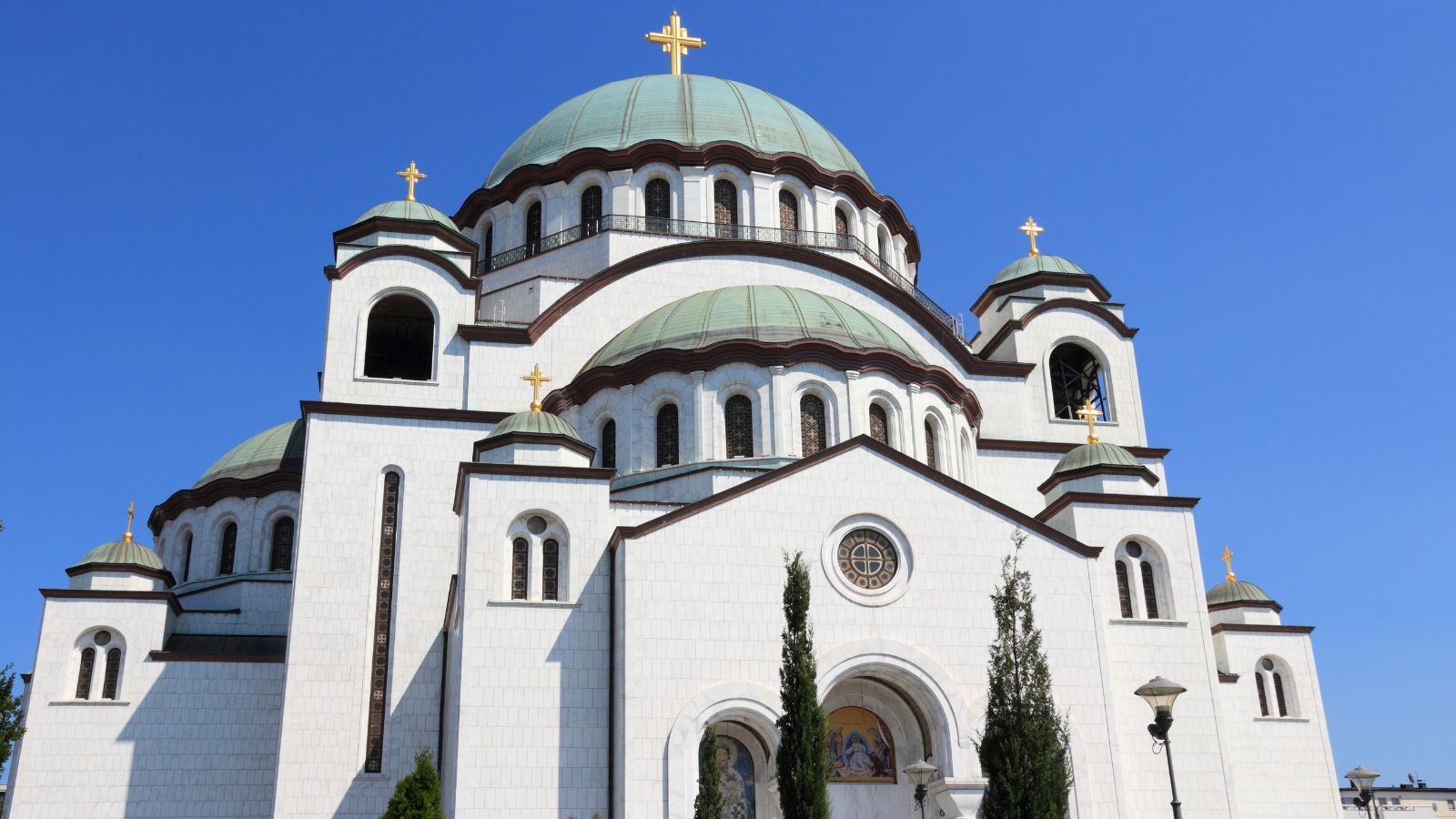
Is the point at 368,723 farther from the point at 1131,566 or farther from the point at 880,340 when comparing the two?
the point at 1131,566

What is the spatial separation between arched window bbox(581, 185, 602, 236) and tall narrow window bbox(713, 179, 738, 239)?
2625 millimetres

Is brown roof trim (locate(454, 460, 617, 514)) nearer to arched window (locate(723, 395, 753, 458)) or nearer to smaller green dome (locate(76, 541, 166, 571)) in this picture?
arched window (locate(723, 395, 753, 458))

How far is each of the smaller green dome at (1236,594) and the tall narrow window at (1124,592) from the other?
6.79 m

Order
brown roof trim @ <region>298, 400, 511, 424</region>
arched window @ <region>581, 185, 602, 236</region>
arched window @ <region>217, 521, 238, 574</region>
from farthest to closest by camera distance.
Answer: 1. arched window @ <region>581, 185, 602, 236</region>
2. arched window @ <region>217, 521, 238, 574</region>
3. brown roof trim @ <region>298, 400, 511, 424</region>

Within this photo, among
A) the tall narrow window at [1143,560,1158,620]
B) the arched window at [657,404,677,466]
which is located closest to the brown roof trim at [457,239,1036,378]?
the arched window at [657,404,677,466]

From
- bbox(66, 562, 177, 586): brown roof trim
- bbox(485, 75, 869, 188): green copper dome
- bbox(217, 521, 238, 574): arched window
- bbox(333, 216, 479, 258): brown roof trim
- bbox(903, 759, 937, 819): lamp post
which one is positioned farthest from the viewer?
bbox(485, 75, 869, 188): green copper dome

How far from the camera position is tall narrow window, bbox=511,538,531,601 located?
65.8ft

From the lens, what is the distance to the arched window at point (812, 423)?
78.2 feet

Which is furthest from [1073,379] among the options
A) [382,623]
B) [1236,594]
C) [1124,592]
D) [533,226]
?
[382,623]

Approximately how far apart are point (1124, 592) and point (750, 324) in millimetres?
7972

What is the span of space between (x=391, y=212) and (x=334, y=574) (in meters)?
8.27

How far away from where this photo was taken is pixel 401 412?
80.6ft

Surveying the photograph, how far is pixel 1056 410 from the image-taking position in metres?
30.2

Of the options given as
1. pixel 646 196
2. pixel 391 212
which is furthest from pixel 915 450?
pixel 391 212
